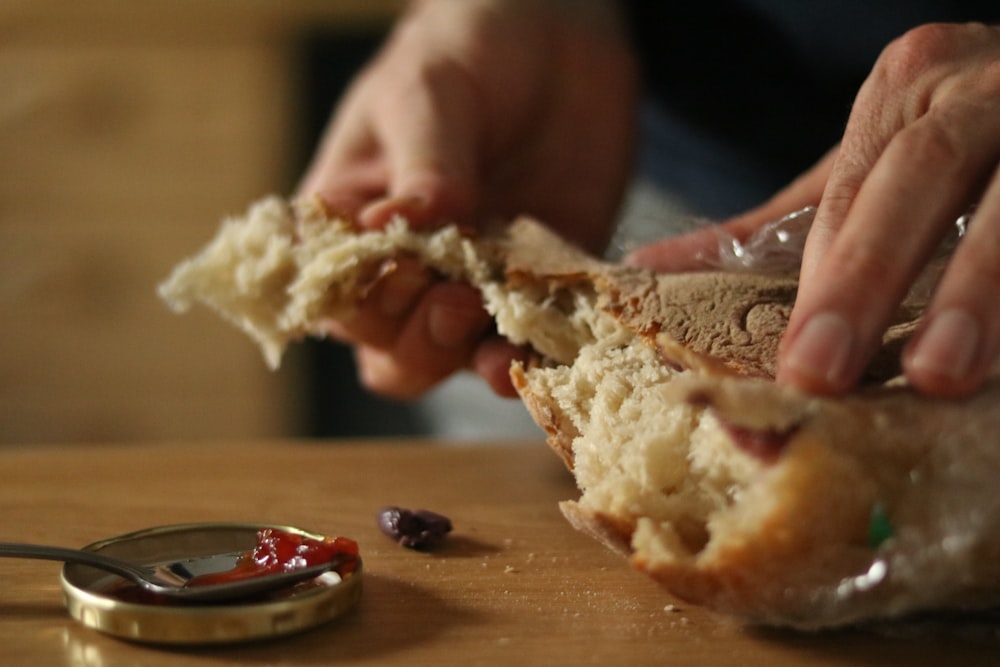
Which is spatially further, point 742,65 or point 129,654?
point 742,65

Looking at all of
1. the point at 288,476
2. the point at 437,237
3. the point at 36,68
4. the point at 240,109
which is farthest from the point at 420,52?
the point at 36,68

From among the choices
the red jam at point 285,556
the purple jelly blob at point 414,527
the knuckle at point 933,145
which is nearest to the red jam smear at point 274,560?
the red jam at point 285,556

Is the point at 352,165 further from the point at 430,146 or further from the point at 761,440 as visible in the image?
the point at 761,440

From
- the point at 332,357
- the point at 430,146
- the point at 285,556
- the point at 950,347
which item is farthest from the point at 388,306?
the point at 332,357

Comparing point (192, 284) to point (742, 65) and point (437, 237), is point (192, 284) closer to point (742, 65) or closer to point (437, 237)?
point (437, 237)

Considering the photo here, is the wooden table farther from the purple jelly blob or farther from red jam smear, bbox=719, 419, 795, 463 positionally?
red jam smear, bbox=719, 419, 795, 463

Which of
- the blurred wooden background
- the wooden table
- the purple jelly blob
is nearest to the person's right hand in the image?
the wooden table

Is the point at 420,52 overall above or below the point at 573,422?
above
